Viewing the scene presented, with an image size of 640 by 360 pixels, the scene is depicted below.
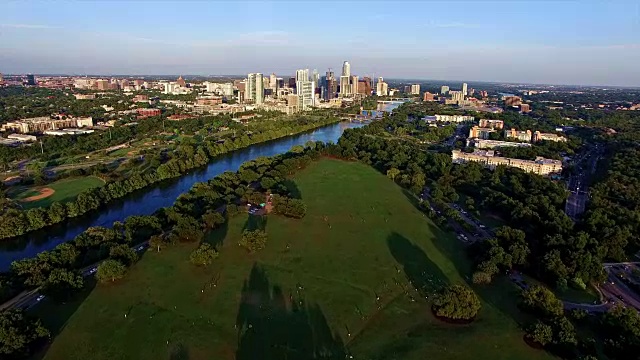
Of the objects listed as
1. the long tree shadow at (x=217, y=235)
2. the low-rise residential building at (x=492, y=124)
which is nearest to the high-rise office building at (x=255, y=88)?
the low-rise residential building at (x=492, y=124)

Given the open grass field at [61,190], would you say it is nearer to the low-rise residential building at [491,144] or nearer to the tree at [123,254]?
the tree at [123,254]

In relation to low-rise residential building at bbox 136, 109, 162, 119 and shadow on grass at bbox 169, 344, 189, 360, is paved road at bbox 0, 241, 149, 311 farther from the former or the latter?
low-rise residential building at bbox 136, 109, 162, 119

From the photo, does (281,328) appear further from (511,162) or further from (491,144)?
(491,144)

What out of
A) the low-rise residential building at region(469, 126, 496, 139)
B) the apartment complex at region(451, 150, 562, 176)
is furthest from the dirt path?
the low-rise residential building at region(469, 126, 496, 139)

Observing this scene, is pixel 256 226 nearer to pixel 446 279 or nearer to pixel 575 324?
pixel 446 279

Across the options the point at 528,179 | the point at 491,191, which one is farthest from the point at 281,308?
the point at 528,179

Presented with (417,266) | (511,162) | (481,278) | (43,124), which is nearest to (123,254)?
(417,266)

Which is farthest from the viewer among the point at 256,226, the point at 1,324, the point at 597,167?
the point at 597,167
